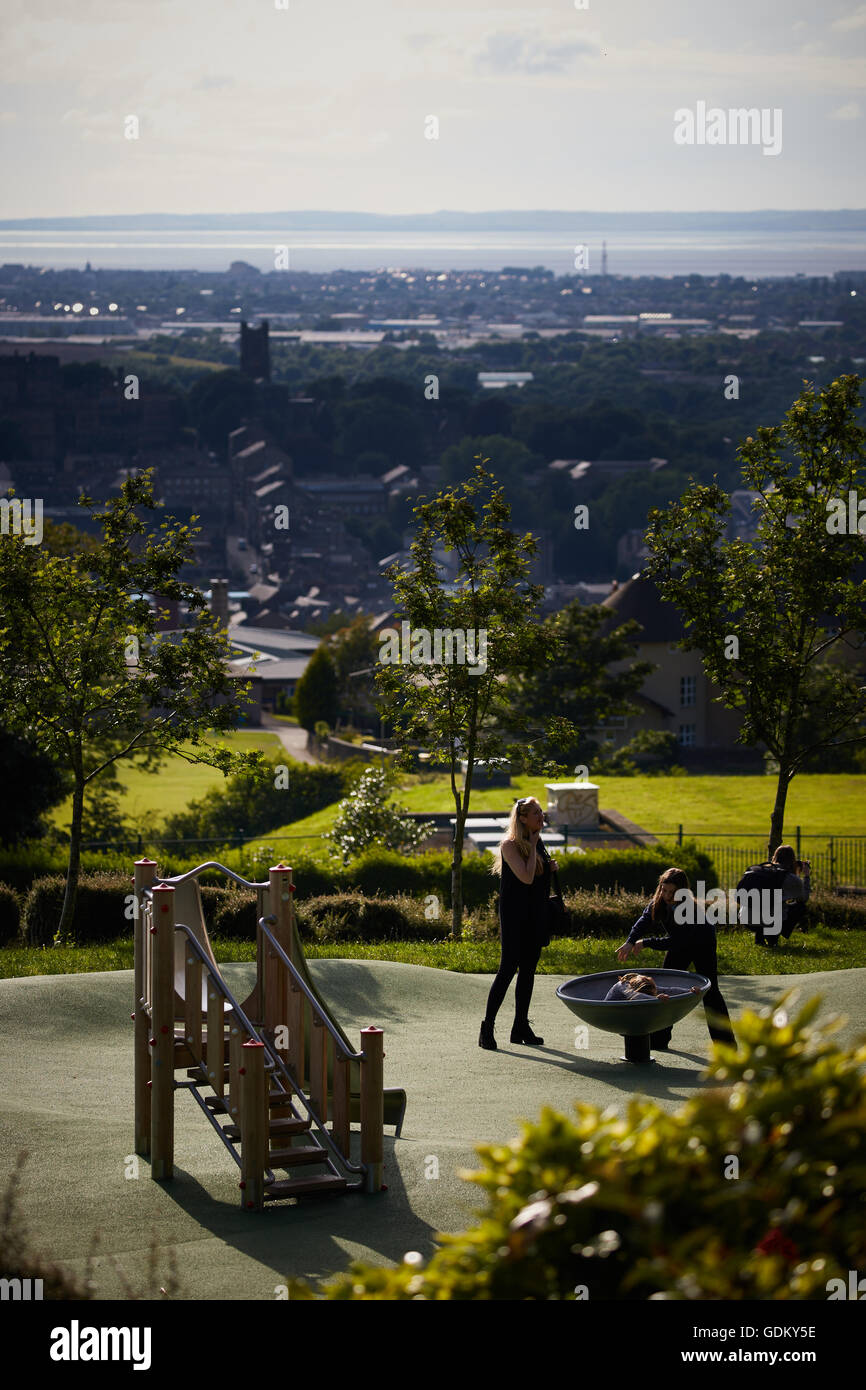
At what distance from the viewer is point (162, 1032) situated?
27.5 ft

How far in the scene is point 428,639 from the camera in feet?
64.5

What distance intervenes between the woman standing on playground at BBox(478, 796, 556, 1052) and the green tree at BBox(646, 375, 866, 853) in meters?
8.97

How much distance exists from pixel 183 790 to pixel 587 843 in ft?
129

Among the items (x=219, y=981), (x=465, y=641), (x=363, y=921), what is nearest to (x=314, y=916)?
(x=363, y=921)

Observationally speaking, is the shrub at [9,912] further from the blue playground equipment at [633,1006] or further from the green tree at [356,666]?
the green tree at [356,666]

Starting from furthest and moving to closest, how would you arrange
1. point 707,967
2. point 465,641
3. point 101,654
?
point 465,641
point 101,654
point 707,967

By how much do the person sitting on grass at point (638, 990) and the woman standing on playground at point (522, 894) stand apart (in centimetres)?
67

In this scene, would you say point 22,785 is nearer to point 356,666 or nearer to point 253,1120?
point 253,1120

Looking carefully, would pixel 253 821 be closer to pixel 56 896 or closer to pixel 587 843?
pixel 587 843

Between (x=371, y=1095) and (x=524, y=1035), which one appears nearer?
(x=371, y=1095)

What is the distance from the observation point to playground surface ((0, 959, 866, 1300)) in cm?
741

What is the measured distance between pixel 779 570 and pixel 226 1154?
12.9 meters

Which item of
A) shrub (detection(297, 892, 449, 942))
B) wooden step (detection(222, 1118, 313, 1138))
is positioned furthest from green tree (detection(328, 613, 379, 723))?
wooden step (detection(222, 1118, 313, 1138))
